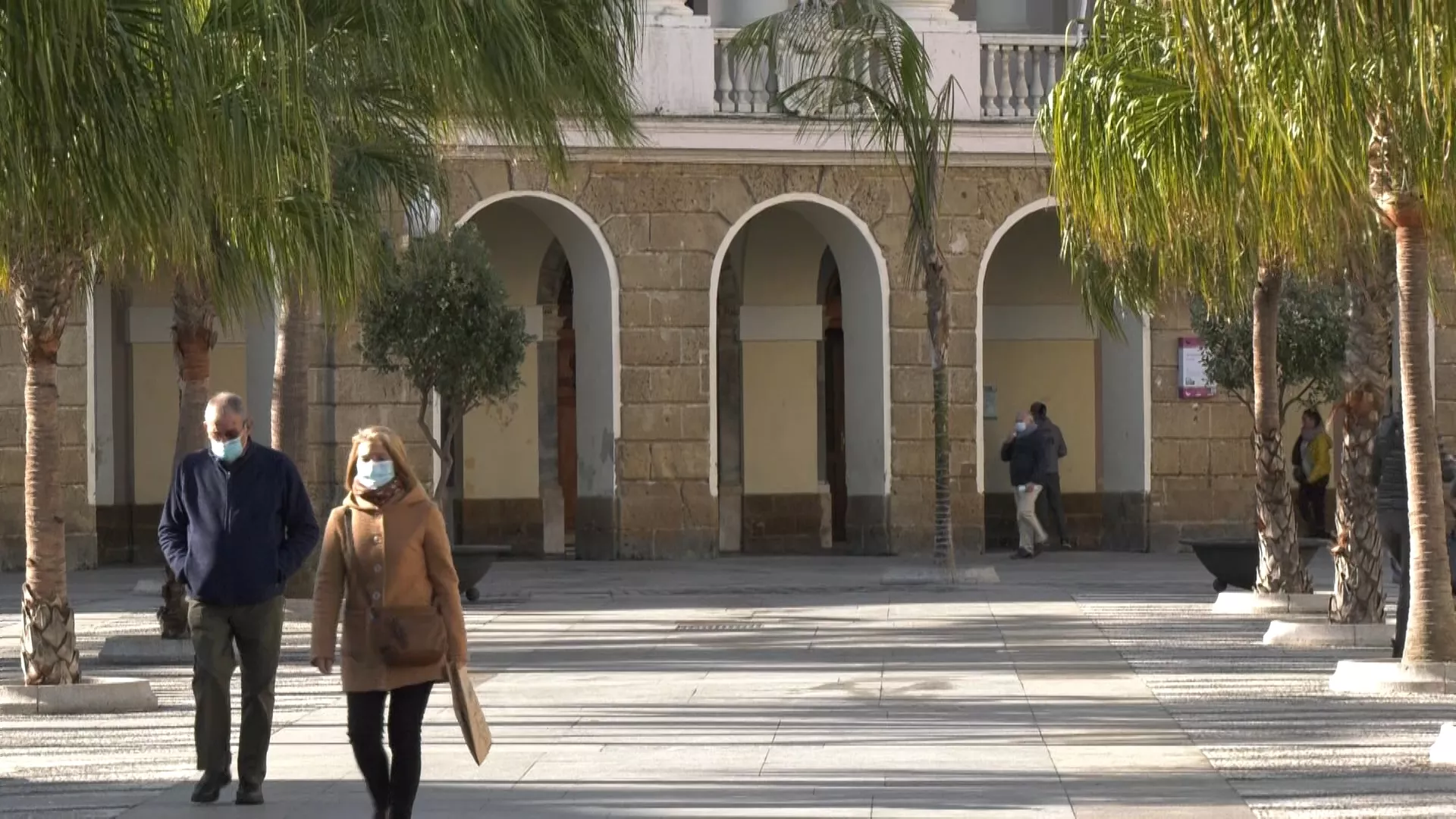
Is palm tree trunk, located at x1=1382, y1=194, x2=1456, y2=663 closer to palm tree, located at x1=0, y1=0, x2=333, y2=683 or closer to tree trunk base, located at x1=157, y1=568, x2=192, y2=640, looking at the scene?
palm tree, located at x1=0, y1=0, x2=333, y2=683

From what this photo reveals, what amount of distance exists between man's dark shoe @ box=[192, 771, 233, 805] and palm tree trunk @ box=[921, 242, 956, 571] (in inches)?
541

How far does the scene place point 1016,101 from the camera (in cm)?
2772

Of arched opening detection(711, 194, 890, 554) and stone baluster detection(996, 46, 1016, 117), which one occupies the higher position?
stone baluster detection(996, 46, 1016, 117)

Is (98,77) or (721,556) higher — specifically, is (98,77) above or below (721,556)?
above

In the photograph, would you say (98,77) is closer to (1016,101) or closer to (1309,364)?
(1309,364)

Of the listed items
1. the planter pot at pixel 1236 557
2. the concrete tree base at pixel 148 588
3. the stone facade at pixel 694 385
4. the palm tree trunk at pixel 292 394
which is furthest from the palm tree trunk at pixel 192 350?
the planter pot at pixel 1236 557

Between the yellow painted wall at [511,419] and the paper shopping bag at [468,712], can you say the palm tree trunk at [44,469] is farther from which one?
the yellow painted wall at [511,419]

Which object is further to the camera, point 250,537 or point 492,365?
point 492,365

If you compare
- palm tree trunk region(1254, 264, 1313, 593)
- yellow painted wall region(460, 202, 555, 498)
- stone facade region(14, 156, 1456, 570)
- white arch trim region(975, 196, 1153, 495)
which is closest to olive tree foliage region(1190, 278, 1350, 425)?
palm tree trunk region(1254, 264, 1313, 593)

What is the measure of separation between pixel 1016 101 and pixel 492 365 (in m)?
8.79

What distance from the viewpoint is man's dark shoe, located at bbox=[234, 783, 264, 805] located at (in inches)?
370

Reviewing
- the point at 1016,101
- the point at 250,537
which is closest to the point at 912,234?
the point at 1016,101

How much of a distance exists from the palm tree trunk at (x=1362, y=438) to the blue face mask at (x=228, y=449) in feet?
27.0

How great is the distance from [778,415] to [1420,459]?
18.1m
